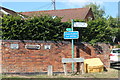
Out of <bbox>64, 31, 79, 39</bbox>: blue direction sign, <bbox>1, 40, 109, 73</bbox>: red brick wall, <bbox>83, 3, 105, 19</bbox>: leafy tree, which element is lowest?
<bbox>1, 40, 109, 73</bbox>: red brick wall

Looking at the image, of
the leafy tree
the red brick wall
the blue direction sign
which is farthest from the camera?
the leafy tree

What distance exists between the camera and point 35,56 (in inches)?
374

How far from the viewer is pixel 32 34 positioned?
9570 millimetres

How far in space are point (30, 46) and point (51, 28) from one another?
1484 mm

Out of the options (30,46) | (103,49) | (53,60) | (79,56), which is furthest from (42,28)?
(103,49)

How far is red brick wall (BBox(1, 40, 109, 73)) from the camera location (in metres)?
9.12

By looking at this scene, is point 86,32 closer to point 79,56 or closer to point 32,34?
point 79,56

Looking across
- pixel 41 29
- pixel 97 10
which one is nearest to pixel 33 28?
pixel 41 29

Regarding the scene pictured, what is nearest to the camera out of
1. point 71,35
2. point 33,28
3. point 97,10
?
point 33,28

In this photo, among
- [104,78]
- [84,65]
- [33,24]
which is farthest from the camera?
[84,65]

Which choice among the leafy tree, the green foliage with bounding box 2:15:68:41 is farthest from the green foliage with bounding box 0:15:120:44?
the leafy tree

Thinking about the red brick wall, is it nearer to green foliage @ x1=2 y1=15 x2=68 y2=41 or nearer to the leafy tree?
green foliage @ x1=2 y1=15 x2=68 y2=41

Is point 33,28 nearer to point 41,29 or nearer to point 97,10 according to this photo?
point 41,29

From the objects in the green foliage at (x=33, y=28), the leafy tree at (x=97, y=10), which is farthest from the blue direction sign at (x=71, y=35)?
the leafy tree at (x=97, y=10)
